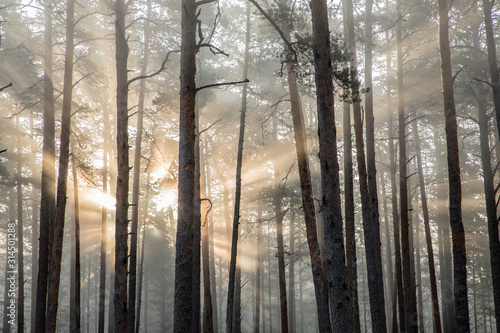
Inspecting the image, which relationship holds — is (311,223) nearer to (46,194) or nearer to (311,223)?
(311,223)

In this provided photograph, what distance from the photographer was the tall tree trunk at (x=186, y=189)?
6.08 m

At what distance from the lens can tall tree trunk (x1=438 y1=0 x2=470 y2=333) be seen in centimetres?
898

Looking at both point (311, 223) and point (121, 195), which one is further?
point (311, 223)

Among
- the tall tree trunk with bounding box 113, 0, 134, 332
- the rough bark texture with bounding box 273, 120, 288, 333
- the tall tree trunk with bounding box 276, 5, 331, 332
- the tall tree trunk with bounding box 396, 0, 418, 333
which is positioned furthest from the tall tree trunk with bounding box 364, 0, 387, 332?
the tall tree trunk with bounding box 113, 0, 134, 332

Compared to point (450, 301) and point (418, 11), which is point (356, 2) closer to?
point (418, 11)

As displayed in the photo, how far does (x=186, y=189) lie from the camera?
20.9 ft

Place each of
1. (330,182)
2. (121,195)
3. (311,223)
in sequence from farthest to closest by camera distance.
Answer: (311,223) < (121,195) < (330,182)

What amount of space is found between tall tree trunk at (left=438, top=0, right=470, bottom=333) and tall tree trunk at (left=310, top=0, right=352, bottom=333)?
3.95 metres

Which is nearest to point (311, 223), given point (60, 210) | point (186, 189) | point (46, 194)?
point (186, 189)

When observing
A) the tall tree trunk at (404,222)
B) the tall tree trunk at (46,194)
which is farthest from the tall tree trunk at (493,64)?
the tall tree trunk at (46,194)

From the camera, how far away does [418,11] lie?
52.0 feet

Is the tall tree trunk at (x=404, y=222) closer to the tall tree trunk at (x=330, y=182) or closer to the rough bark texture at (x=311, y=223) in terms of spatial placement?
the rough bark texture at (x=311, y=223)

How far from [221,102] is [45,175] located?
1207 cm

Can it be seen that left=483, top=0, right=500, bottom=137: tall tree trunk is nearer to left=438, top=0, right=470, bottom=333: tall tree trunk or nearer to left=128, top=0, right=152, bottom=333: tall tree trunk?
left=438, top=0, right=470, bottom=333: tall tree trunk
